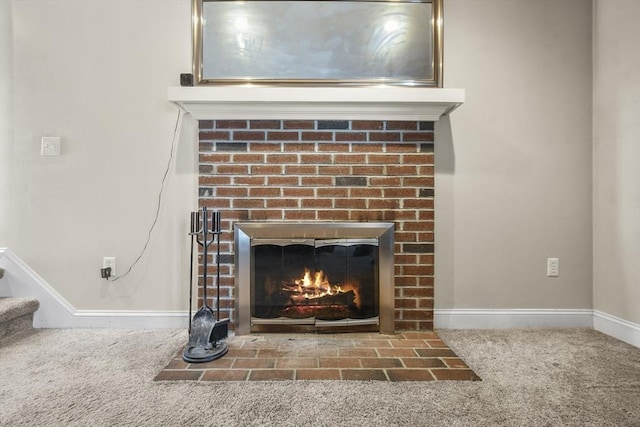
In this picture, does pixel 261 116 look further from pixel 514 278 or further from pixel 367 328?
pixel 514 278

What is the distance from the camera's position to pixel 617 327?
2084 mm

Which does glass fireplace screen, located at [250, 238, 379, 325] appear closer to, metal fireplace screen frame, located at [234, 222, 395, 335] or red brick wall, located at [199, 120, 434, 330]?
metal fireplace screen frame, located at [234, 222, 395, 335]

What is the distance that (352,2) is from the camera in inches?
87.3

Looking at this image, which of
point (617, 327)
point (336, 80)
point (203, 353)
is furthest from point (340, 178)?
point (617, 327)

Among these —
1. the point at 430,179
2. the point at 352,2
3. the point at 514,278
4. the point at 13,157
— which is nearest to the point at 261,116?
the point at 352,2

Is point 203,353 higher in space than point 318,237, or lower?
lower

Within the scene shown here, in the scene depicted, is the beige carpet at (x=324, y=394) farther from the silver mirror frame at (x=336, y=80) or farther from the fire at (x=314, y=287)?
the silver mirror frame at (x=336, y=80)

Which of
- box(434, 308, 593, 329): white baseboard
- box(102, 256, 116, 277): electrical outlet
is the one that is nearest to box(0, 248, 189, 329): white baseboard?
box(102, 256, 116, 277): electrical outlet

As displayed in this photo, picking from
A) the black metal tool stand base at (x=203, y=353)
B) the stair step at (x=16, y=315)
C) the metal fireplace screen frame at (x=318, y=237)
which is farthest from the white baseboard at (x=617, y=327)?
the stair step at (x=16, y=315)

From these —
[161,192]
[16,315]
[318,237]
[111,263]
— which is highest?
[161,192]

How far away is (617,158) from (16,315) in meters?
3.53

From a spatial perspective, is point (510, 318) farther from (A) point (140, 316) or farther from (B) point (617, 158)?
(A) point (140, 316)

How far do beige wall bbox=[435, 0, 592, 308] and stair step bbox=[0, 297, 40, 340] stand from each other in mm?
2437

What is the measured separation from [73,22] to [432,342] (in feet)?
9.26
